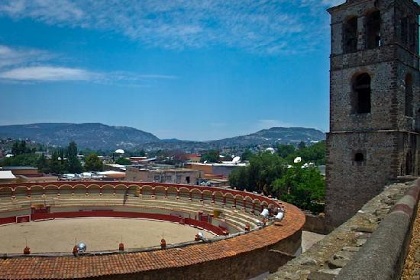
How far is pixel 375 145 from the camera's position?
67.5 ft

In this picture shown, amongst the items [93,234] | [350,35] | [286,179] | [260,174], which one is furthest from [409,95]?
[260,174]

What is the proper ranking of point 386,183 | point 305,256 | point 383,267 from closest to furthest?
point 383,267
point 305,256
point 386,183

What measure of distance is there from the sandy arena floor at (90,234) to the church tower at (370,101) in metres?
8.89

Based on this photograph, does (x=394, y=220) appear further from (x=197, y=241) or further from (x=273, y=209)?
(x=273, y=209)

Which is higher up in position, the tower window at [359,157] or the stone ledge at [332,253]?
the tower window at [359,157]

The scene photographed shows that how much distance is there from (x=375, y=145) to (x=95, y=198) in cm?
2186

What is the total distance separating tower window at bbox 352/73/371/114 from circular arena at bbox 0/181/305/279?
6.80m

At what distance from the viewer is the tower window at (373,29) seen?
72.2 ft

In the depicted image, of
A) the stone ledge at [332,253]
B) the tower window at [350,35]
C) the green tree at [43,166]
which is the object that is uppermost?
the tower window at [350,35]

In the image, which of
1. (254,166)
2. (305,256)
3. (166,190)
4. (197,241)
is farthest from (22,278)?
(254,166)

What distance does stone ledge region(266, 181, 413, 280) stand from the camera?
624cm

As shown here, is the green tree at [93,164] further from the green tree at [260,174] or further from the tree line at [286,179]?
the green tree at [260,174]

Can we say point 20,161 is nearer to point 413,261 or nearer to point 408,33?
point 408,33

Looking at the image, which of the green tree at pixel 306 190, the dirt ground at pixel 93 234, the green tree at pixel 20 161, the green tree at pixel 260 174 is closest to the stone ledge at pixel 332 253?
the dirt ground at pixel 93 234
